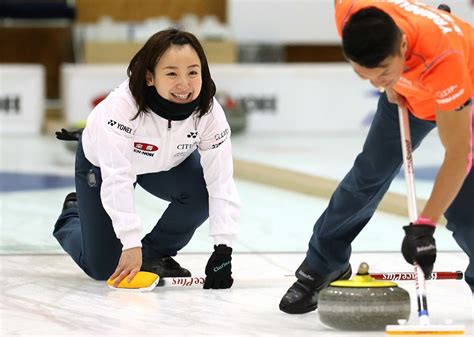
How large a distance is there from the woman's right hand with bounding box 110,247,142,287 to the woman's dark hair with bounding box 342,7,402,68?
3.27 ft

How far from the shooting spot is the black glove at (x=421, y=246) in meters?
2.48

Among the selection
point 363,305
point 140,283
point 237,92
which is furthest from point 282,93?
point 363,305

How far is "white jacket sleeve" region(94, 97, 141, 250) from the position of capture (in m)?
3.14

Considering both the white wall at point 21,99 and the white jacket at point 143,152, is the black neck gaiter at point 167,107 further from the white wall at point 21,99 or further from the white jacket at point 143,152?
the white wall at point 21,99

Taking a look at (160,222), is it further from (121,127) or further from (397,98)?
(397,98)

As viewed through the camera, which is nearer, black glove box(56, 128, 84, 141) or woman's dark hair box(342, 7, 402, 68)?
woman's dark hair box(342, 7, 402, 68)

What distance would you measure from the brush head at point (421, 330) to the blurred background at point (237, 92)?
7.16ft

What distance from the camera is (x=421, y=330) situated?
99.0 inches

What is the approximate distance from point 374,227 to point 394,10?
197 cm

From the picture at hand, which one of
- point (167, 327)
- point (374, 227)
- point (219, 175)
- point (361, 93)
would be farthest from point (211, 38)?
point (167, 327)

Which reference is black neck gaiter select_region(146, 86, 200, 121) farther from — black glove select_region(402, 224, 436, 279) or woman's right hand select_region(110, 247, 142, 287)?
black glove select_region(402, 224, 436, 279)

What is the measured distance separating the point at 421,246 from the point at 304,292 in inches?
22.5

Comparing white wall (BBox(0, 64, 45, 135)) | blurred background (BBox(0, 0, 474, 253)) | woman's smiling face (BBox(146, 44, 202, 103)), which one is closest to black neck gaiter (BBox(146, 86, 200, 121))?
woman's smiling face (BBox(146, 44, 202, 103))

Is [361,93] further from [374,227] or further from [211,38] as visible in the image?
[374,227]
